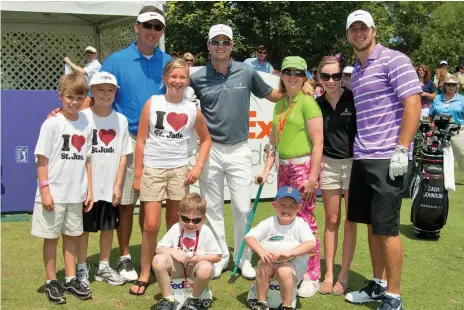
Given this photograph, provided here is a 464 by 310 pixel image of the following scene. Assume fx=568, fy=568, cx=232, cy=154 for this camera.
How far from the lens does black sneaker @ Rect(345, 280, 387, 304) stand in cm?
444

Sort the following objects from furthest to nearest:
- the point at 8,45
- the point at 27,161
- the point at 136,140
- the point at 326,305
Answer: the point at 8,45 < the point at 27,161 < the point at 136,140 < the point at 326,305

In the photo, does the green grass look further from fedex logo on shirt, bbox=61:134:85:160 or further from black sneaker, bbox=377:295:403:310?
fedex logo on shirt, bbox=61:134:85:160

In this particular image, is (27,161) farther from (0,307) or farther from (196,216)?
(196,216)

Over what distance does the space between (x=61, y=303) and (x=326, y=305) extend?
1986 millimetres

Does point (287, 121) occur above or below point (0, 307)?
above

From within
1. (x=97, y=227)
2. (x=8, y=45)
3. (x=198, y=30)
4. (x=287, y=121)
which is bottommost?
(x=97, y=227)

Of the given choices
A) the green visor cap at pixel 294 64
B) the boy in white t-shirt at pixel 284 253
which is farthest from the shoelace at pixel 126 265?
the green visor cap at pixel 294 64

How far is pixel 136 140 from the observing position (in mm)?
4652

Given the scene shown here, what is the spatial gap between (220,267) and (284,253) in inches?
46.3

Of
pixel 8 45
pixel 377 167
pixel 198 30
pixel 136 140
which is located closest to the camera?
pixel 377 167

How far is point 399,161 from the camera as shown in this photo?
3.82 metres

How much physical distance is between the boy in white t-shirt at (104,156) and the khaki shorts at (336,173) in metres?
1.60

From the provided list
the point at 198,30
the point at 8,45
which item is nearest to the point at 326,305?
the point at 8,45

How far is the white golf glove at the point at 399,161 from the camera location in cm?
381
